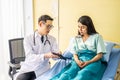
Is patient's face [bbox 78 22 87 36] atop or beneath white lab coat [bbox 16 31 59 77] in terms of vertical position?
atop

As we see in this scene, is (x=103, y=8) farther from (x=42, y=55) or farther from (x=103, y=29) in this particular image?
(x=42, y=55)

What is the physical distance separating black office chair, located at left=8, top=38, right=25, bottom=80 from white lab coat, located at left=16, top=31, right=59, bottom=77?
155mm

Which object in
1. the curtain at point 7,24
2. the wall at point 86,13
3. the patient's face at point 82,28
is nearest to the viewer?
the patient's face at point 82,28

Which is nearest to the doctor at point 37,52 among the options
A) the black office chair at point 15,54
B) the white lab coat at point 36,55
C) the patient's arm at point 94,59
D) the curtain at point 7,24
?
the white lab coat at point 36,55

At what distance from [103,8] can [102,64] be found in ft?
2.81

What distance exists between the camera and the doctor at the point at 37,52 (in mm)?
2354

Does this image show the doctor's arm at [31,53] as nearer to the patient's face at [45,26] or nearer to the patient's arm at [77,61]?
the patient's face at [45,26]

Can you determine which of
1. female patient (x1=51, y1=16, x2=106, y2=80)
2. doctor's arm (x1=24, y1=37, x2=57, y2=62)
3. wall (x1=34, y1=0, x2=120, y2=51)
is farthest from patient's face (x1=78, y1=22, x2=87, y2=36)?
wall (x1=34, y1=0, x2=120, y2=51)

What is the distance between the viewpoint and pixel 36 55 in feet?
7.75

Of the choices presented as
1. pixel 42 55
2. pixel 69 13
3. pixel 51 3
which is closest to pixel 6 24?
pixel 51 3

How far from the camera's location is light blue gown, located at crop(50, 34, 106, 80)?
212 centimetres

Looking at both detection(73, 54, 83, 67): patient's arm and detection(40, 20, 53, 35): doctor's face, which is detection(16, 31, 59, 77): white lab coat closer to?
detection(40, 20, 53, 35): doctor's face

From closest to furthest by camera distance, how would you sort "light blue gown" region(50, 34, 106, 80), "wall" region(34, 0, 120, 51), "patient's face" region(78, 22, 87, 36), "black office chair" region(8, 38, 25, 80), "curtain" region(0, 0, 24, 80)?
"light blue gown" region(50, 34, 106, 80)
"patient's face" region(78, 22, 87, 36)
"black office chair" region(8, 38, 25, 80)
"wall" region(34, 0, 120, 51)
"curtain" region(0, 0, 24, 80)

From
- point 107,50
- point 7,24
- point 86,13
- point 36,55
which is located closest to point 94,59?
point 107,50
